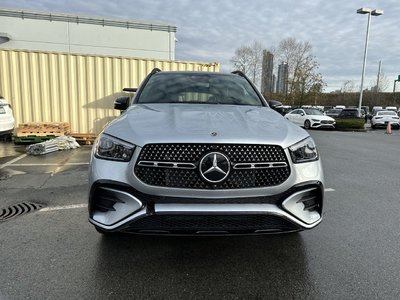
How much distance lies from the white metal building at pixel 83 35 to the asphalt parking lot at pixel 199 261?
59.4 feet

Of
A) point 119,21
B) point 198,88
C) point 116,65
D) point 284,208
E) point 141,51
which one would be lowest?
point 284,208

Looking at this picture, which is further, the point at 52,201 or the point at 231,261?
the point at 52,201

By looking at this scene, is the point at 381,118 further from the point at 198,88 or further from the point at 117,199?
the point at 117,199

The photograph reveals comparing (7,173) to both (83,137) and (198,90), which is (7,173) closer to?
(83,137)

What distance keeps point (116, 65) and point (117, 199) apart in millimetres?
9028

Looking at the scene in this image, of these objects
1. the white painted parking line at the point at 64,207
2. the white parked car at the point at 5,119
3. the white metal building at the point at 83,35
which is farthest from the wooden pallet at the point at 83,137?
the white metal building at the point at 83,35

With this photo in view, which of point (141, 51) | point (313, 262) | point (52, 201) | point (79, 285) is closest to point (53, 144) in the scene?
point (52, 201)

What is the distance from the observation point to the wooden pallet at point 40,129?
941 cm

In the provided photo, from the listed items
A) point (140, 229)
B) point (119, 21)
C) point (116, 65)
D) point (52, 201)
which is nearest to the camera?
point (140, 229)

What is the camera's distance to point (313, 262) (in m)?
2.83

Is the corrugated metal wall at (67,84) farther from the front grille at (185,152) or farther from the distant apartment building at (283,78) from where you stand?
the distant apartment building at (283,78)

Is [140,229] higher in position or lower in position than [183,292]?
higher

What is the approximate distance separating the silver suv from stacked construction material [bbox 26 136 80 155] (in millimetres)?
6425

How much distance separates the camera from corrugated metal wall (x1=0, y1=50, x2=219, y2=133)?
9.97m
